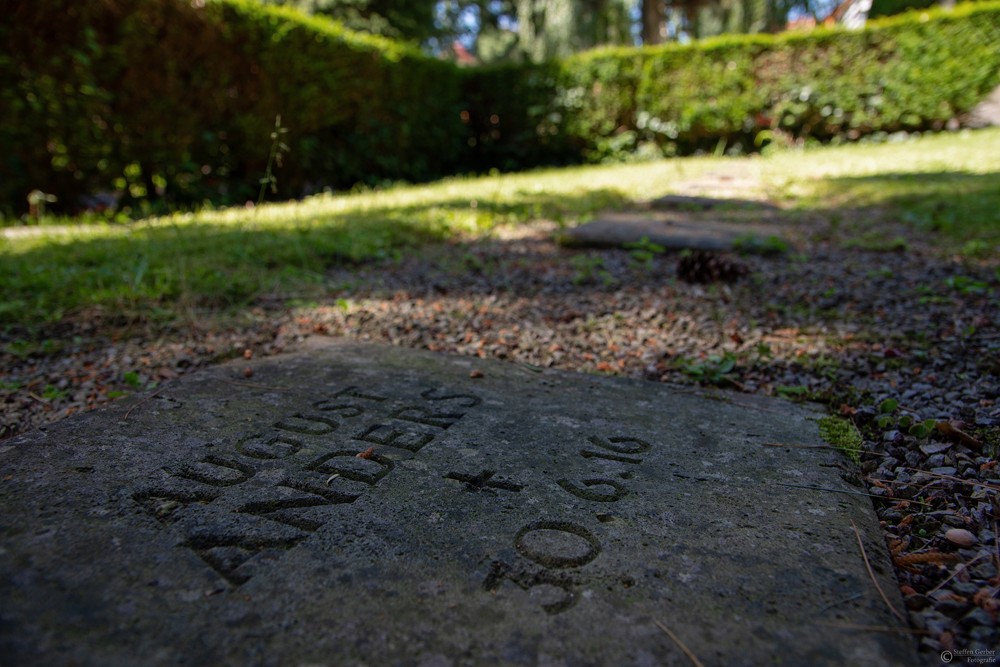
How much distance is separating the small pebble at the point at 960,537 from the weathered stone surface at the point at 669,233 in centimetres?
278

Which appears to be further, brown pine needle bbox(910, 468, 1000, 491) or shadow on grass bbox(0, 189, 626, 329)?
shadow on grass bbox(0, 189, 626, 329)

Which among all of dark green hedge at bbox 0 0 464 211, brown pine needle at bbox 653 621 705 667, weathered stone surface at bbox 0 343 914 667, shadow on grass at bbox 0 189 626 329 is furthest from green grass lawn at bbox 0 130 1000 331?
brown pine needle at bbox 653 621 705 667

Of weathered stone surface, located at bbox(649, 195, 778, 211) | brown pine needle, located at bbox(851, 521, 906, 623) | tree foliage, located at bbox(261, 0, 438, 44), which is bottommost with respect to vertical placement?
brown pine needle, located at bbox(851, 521, 906, 623)

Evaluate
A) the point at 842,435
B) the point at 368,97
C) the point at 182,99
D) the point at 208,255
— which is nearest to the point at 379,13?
the point at 368,97

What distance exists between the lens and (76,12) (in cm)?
507

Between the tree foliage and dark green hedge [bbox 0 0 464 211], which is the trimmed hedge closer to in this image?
dark green hedge [bbox 0 0 464 211]

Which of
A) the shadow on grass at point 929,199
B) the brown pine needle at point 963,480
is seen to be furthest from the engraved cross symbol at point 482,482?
the shadow on grass at point 929,199

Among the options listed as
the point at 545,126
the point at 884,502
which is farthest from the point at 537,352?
the point at 545,126

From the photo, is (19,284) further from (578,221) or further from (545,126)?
(545,126)

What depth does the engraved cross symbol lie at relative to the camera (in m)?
1.29

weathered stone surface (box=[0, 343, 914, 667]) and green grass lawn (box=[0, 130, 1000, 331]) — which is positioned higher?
green grass lawn (box=[0, 130, 1000, 331])

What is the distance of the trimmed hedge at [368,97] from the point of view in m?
5.18

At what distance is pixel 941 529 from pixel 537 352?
1.41m

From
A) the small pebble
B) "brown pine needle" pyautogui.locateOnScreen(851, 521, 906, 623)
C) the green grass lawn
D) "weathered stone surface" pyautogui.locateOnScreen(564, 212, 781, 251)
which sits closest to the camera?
"brown pine needle" pyautogui.locateOnScreen(851, 521, 906, 623)
